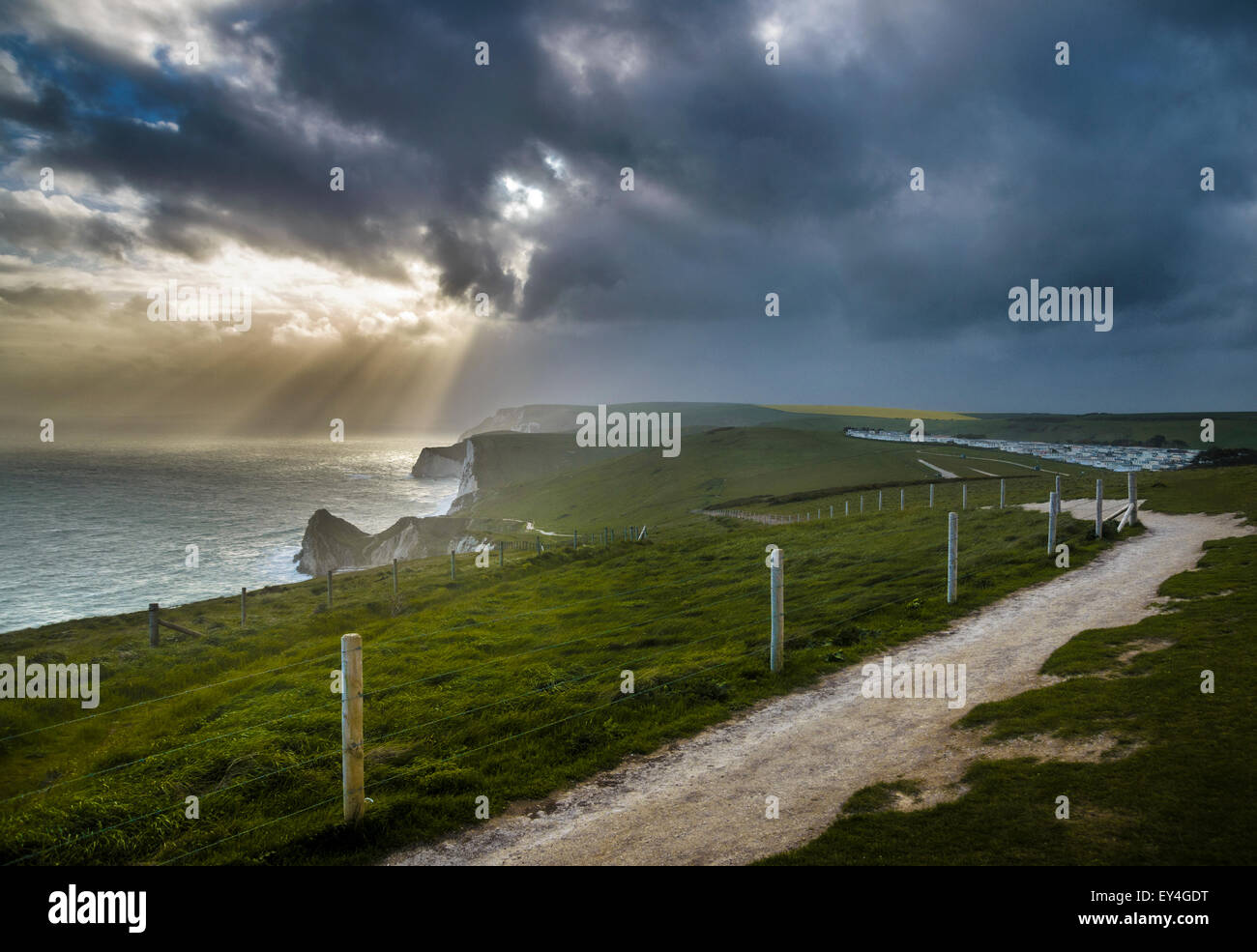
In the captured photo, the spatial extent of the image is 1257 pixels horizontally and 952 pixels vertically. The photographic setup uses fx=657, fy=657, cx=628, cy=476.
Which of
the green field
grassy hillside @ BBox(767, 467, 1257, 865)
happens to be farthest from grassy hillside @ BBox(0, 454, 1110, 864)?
grassy hillside @ BBox(767, 467, 1257, 865)

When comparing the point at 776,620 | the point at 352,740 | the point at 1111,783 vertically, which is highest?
the point at 776,620

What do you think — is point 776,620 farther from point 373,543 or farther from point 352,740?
point 373,543

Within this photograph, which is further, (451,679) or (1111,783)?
(451,679)

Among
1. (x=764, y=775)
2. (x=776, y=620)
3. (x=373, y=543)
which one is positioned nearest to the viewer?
(x=764, y=775)

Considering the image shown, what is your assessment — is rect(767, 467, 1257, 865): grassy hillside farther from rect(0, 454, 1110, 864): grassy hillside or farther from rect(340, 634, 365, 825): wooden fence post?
rect(340, 634, 365, 825): wooden fence post

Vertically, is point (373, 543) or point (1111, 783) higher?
point (1111, 783)

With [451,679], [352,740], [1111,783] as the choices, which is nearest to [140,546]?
[451,679]
